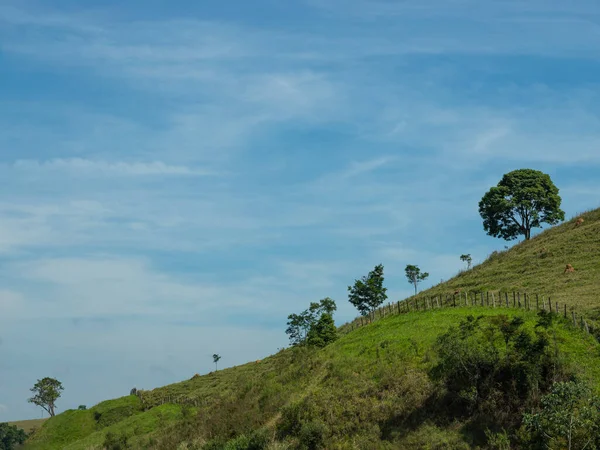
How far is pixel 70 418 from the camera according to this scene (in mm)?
117625

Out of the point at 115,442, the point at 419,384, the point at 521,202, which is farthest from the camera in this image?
the point at 521,202

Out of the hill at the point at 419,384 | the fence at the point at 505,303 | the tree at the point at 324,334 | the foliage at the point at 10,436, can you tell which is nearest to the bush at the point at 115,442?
the hill at the point at 419,384

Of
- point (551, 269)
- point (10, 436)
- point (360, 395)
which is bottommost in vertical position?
point (10, 436)

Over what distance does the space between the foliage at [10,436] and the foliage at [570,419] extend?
15913cm

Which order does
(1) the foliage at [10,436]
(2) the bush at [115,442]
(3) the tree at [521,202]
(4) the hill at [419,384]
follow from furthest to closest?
(1) the foliage at [10,436]
(3) the tree at [521,202]
(2) the bush at [115,442]
(4) the hill at [419,384]

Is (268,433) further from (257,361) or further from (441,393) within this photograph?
(257,361)

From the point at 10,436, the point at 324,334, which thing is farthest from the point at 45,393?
the point at 324,334

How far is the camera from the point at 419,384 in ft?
190

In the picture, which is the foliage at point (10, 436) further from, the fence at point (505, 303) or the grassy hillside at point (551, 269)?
the grassy hillside at point (551, 269)

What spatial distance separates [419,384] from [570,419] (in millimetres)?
18982

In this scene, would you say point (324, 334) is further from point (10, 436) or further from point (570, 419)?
point (10, 436)

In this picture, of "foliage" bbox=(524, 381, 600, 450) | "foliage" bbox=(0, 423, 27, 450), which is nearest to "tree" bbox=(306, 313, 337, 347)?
"foliage" bbox=(524, 381, 600, 450)

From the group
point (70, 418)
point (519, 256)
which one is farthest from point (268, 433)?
point (70, 418)

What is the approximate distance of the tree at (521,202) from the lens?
12875 centimetres
